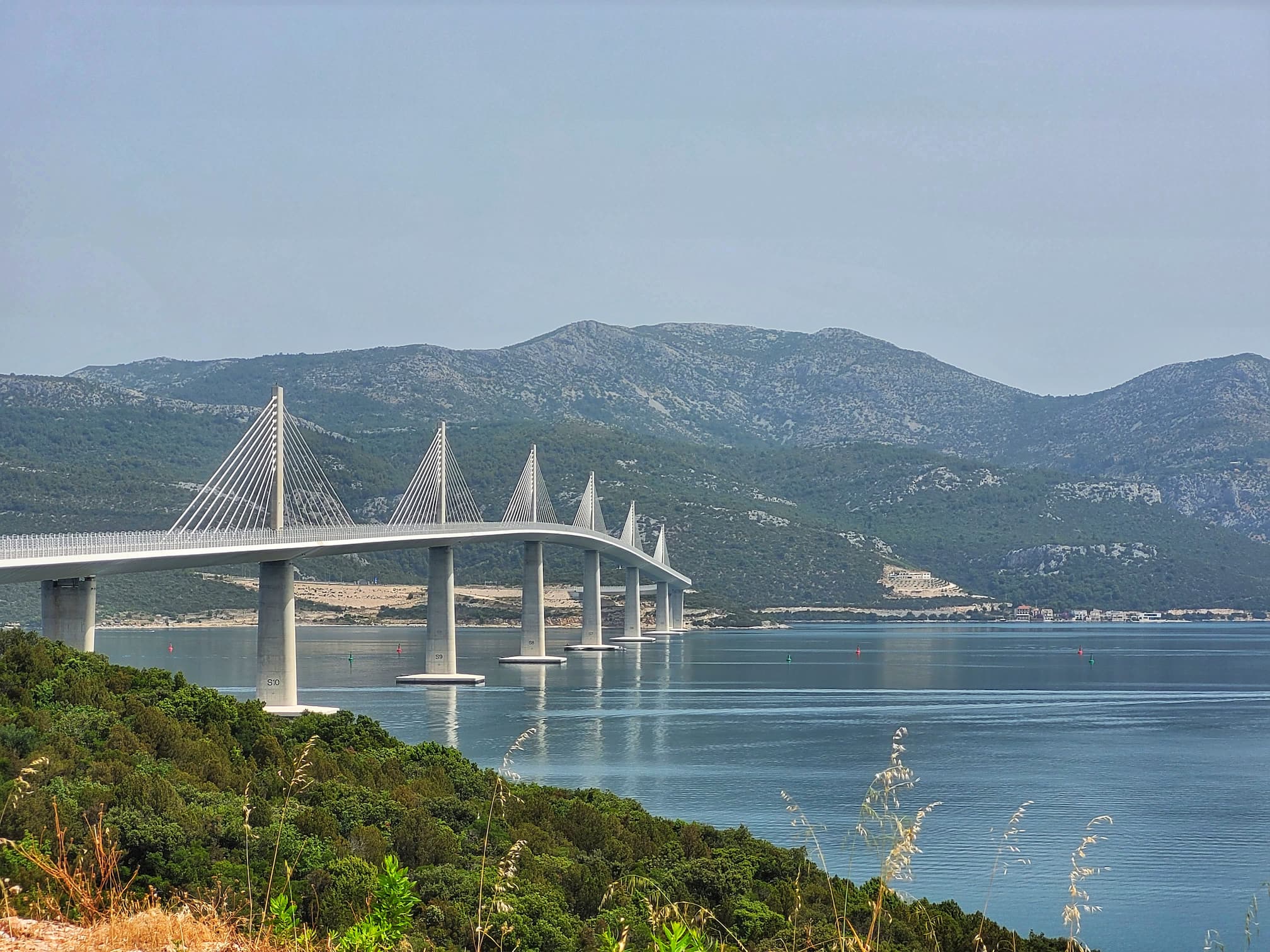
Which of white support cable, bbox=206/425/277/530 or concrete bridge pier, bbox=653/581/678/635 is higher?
white support cable, bbox=206/425/277/530

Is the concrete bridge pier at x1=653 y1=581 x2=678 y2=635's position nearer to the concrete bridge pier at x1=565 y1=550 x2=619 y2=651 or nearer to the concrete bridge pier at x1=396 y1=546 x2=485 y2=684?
the concrete bridge pier at x1=565 y1=550 x2=619 y2=651

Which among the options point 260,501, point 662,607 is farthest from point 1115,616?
point 260,501

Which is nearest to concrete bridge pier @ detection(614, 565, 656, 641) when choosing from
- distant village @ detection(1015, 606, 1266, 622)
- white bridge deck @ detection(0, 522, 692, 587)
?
white bridge deck @ detection(0, 522, 692, 587)

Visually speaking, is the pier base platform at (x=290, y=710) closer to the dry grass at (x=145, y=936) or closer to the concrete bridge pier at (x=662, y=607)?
the dry grass at (x=145, y=936)

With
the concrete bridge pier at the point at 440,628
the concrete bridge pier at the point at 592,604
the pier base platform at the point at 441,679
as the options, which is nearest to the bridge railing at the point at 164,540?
the concrete bridge pier at the point at 440,628

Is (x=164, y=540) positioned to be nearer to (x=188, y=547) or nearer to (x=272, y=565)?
(x=188, y=547)
